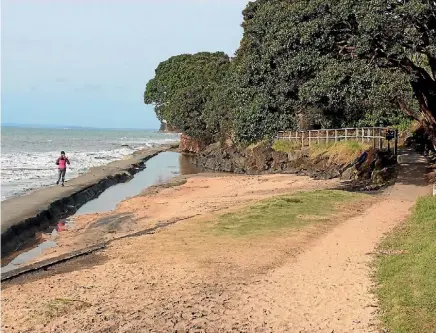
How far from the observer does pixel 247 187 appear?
27984 millimetres

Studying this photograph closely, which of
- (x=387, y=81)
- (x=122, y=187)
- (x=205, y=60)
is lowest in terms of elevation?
(x=122, y=187)

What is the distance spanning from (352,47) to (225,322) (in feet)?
39.2

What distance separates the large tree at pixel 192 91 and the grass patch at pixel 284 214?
33217mm

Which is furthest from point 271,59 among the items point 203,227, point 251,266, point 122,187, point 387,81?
point 122,187

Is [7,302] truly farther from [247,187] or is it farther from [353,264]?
[247,187]

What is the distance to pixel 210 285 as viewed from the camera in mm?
9609

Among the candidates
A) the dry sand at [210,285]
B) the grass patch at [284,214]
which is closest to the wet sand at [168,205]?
the dry sand at [210,285]

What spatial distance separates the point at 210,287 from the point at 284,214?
272 inches

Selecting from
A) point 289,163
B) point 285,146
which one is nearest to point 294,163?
point 289,163

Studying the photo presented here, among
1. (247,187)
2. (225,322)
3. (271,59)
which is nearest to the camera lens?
(225,322)

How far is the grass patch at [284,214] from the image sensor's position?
47.7 ft

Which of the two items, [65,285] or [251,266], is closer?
[65,285]

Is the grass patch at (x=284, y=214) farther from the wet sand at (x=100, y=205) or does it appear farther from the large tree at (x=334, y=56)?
the wet sand at (x=100, y=205)

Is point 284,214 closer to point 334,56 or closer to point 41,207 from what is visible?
point 334,56
